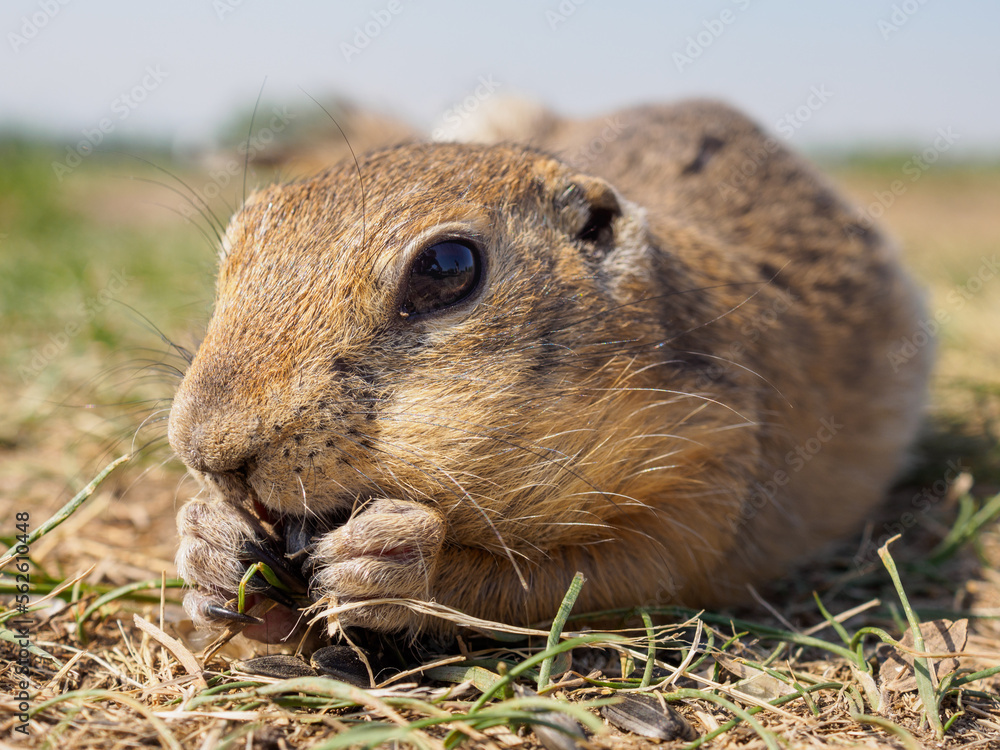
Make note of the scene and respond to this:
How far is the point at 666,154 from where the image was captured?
4.88m

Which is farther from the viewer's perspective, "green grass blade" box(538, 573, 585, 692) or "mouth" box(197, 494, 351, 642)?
"mouth" box(197, 494, 351, 642)

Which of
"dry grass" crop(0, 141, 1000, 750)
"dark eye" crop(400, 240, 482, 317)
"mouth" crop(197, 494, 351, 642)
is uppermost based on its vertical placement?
"dark eye" crop(400, 240, 482, 317)

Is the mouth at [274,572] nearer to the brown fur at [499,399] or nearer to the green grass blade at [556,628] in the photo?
the brown fur at [499,399]

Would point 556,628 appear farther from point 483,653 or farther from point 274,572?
point 274,572

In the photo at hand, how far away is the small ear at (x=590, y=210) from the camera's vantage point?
10.6 ft

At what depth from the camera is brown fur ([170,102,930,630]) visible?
2453 millimetres

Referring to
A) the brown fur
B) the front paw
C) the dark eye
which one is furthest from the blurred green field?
the front paw

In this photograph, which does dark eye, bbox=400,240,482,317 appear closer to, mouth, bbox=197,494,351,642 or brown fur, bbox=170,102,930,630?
brown fur, bbox=170,102,930,630

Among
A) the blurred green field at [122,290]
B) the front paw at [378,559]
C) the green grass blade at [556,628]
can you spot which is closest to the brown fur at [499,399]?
the front paw at [378,559]

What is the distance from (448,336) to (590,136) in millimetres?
3474

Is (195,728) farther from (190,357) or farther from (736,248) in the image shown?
(736,248)

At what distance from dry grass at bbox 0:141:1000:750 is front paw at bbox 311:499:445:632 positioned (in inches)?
10.0

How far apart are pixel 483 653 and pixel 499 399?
0.90m

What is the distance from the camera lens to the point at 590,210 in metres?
3.30
